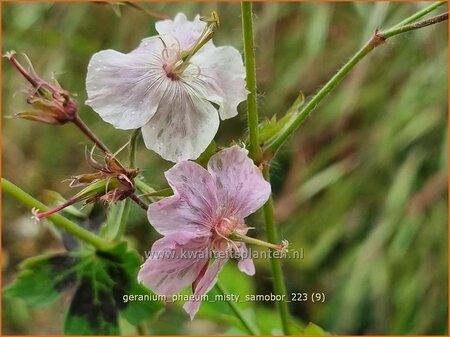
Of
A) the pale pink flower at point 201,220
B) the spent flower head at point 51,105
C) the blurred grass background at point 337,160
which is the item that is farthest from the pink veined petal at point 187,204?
the blurred grass background at point 337,160

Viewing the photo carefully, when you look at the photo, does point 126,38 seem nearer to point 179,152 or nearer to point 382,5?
point 382,5

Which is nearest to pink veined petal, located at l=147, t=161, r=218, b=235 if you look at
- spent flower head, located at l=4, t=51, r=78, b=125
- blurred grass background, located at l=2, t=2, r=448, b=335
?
spent flower head, located at l=4, t=51, r=78, b=125

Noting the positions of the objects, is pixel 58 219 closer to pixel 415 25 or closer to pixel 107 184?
pixel 107 184

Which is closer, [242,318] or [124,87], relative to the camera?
[124,87]

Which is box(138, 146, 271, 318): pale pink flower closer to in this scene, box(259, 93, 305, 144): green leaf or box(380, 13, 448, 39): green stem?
box(259, 93, 305, 144): green leaf

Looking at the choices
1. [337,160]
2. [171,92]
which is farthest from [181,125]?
[337,160]

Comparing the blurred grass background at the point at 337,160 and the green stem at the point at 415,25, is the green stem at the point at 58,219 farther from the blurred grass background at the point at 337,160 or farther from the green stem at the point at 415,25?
the blurred grass background at the point at 337,160
